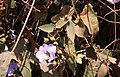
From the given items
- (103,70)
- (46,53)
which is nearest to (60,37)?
(46,53)

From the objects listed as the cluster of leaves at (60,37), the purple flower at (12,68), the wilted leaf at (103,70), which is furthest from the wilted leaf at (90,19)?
the purple flower at (12,68)

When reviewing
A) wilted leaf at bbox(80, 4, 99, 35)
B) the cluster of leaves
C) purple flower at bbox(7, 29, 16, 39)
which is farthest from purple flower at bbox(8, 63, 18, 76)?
wilted leaf at bbox(80, 4, 99, 35)

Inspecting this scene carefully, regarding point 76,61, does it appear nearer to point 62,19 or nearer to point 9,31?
point 62,19

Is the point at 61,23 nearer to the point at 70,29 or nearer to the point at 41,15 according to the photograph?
the point at 70,29

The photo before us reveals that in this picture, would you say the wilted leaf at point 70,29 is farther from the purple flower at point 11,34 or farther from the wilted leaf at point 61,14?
the purple flower at point 11,34

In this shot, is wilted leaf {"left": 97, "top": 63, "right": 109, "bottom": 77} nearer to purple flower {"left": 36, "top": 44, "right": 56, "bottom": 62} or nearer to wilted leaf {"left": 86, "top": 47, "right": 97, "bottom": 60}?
wilted leaf {"left": 86, "top": 47, "right": 97, "bottom": 60}

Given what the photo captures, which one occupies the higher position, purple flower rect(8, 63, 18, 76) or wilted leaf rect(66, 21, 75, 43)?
wilted leaf rect(66, 21, 75, 43)
